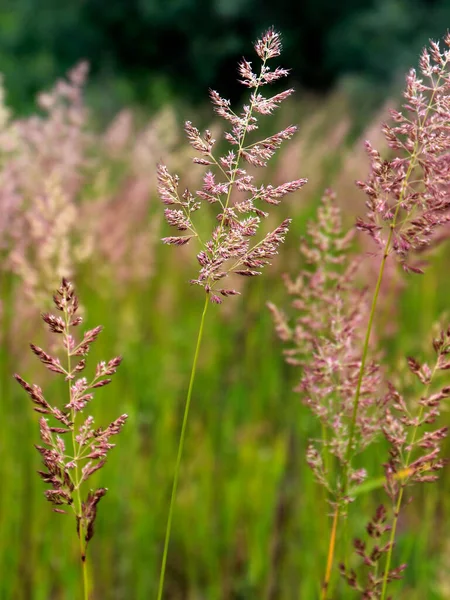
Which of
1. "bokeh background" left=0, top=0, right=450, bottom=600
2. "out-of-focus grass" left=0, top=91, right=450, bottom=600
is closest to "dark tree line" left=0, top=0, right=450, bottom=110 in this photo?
"bokeh background" left=0, top=0, right=450, bottom=600

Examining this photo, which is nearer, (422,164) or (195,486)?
(422,164)

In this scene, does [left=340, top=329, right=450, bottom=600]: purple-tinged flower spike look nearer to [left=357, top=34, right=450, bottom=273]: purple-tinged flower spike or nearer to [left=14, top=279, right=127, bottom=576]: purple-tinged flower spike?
[left=357, top=34, right=450, bottom=273]: purple-tinged flower spike

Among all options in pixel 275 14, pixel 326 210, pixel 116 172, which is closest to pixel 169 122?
pixel 326 210

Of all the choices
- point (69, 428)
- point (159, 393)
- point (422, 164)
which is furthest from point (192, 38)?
point (69, 428)

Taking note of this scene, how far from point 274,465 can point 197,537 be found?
1.26 feet

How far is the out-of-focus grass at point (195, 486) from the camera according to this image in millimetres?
2287

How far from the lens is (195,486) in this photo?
2.84 meters

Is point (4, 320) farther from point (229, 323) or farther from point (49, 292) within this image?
point (229, 323)

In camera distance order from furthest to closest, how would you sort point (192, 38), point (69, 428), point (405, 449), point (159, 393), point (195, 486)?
point (192, 38) < point (159, 393) < point (195, 486) < point (405, 449) < point (69, 428)

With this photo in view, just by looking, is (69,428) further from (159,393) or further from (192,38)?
(192,38)

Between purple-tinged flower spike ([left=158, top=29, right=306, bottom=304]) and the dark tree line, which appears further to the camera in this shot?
the dark tree line

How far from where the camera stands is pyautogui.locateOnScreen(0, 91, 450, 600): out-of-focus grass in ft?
7.50

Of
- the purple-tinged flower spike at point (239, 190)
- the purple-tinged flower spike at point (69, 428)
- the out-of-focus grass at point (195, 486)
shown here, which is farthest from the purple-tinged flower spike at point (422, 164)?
the out-of-focus grass at point (195, 486)

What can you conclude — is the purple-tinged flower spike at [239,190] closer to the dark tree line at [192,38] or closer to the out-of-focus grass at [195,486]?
the out-of-focus grass at [195,486]
